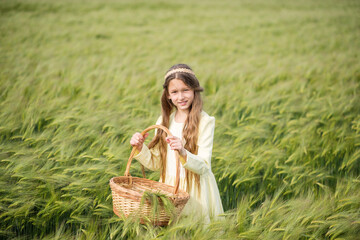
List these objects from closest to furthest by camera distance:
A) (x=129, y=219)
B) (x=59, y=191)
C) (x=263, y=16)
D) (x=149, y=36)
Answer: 1. (x=129, y=219)
2. (x=59, y=191)
3. (x=149, y=36)
4. (x=263, y=16)

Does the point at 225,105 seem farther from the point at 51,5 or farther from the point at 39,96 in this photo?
the point at 51,5

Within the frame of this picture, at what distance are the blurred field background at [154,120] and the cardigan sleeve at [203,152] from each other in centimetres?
30

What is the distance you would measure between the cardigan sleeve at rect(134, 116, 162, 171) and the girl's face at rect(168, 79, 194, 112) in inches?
14.6

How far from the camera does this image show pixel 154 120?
9.69ft

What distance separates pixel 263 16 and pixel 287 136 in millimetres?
10464

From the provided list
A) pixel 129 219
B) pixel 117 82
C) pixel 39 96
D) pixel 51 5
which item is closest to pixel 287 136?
pixel 129 219

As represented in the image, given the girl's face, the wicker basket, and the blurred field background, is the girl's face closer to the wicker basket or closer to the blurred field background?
the wicker basket

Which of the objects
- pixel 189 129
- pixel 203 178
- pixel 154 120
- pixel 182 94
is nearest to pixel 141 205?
Result: pixel 203 178

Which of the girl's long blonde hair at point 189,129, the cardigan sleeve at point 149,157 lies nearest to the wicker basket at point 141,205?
the girl's long blonde hair at point 189,129

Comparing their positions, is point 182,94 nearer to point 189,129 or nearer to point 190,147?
point 189,129

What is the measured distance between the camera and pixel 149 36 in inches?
330

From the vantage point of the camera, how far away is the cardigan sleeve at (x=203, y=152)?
1.66 meters

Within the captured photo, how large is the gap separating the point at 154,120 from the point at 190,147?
1166 millimetres

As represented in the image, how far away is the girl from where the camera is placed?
5.79 ft
